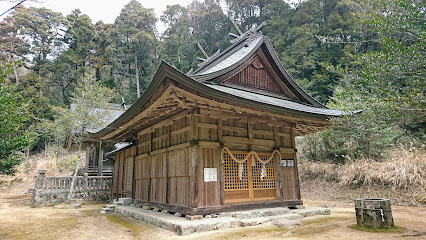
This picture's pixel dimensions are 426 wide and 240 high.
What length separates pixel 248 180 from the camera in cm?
834

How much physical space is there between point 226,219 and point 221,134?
97.1 inches

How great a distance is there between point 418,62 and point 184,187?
6355mm

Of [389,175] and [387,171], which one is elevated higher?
[387,171]

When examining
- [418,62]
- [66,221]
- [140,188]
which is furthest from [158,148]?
[418,62]

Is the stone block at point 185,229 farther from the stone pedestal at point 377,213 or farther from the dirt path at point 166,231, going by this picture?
the stone pedestal at point 377,213

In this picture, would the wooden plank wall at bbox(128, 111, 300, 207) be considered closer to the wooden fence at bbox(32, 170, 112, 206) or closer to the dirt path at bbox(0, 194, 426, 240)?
the dirt path at bbox(0, 194, 426, 240)

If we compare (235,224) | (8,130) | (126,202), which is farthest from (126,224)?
(8,130)

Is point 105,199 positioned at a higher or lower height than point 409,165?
lower

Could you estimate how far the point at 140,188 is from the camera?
34.9 feet

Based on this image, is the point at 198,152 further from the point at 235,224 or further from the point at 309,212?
the point at 309,212

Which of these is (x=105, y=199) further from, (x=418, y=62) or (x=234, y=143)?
(x=418, y=62)

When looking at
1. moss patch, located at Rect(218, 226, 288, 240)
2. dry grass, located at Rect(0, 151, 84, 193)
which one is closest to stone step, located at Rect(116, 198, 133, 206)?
moss patch, located at Rect(218, 226, 288, 240)

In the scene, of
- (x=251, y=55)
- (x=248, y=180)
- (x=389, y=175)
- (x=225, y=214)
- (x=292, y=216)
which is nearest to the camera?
(x=225, y=214)

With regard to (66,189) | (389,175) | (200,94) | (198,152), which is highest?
(200,94)
